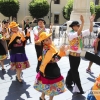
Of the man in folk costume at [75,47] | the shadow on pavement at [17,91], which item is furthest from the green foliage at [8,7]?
the man in folk costume at [75,47]

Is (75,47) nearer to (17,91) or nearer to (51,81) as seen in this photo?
(51,81)

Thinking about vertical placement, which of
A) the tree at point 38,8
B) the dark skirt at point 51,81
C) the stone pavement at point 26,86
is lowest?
the stone pavement at point 26,86

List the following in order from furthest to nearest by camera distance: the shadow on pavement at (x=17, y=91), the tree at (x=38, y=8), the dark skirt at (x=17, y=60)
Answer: the tree at (x=38, y=8) → the dark skirt at (x=17, y=60) → the shadow on pavement at (x=17, y=91)

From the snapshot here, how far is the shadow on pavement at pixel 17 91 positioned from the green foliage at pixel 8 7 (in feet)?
94.0

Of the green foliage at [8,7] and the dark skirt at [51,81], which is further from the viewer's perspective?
the green foliage at [8,7]

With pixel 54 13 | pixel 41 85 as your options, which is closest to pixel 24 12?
pixel 54 13

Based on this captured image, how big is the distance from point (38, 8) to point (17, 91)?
95.5 feet

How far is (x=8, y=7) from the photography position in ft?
106

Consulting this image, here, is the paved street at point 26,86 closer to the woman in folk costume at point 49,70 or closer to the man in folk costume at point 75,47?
the man in folk costume at point 75,47

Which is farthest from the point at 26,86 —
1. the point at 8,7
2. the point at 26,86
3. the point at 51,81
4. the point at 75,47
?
the point at 8,7

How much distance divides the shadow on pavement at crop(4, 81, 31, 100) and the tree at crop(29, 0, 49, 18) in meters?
28.5

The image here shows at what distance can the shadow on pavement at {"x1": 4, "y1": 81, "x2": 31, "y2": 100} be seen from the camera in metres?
4.57

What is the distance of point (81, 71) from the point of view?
6.68m

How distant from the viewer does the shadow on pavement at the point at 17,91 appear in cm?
457
